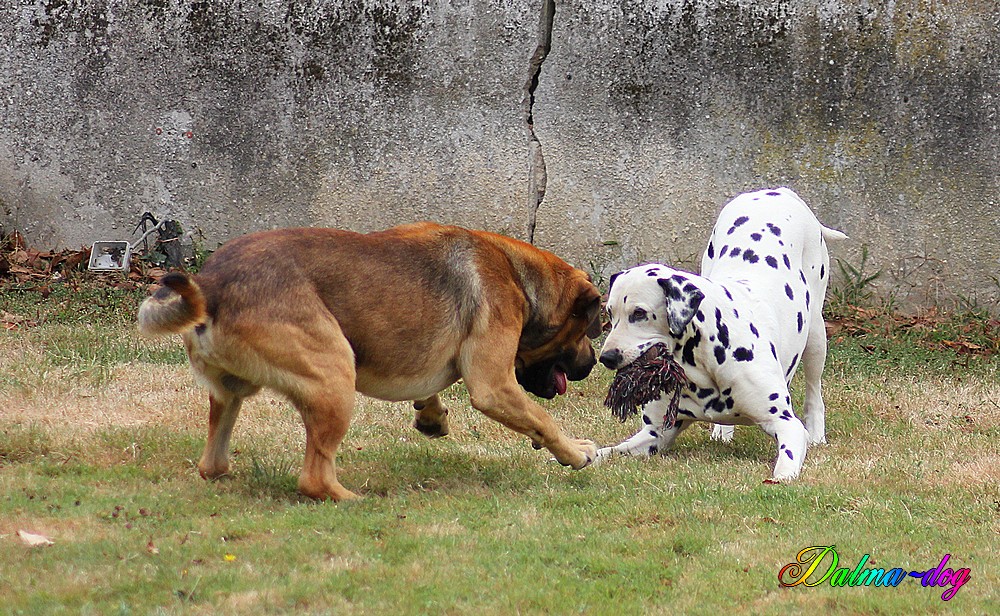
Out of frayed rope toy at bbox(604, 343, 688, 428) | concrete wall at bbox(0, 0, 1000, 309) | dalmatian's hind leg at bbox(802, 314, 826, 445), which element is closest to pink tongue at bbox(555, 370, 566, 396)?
frayed rope toy at bbox(604, 343, 688, 428)

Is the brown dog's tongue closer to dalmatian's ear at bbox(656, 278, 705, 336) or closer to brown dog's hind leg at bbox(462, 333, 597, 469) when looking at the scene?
brown dog's hind leg at bbox(462, 333, 597, 469)

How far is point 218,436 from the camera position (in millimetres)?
4992

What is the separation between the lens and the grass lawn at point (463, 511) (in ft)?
12.2

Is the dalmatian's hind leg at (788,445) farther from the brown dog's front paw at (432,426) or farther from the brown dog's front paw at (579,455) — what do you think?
the brown dog's front paw at (432,426)

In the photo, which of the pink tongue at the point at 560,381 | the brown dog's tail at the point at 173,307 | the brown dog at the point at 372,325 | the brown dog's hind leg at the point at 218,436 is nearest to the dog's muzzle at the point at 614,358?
the brown dog at the point at 372,325

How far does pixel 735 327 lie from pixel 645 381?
53 cm

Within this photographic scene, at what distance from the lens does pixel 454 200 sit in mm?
9055

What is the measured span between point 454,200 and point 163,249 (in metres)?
2.26

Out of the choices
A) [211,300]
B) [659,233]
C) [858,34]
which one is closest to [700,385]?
[211,300]

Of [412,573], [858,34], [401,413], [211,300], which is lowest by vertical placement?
[401,413]

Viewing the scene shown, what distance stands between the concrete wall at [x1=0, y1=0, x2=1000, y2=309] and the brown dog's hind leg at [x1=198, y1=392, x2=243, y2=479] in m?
4.24

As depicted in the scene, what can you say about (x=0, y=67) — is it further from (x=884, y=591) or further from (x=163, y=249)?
(x=884, y=591)

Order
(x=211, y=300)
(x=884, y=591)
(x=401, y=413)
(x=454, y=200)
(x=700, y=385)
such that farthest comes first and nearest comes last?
1. (x=454, y=200)
2. (x=401, y=413)
3. (x=700, y=385)
4. (x=211, y=300)
5. (x=884, y=591)

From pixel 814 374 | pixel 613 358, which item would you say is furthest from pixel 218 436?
pixel 814 374
